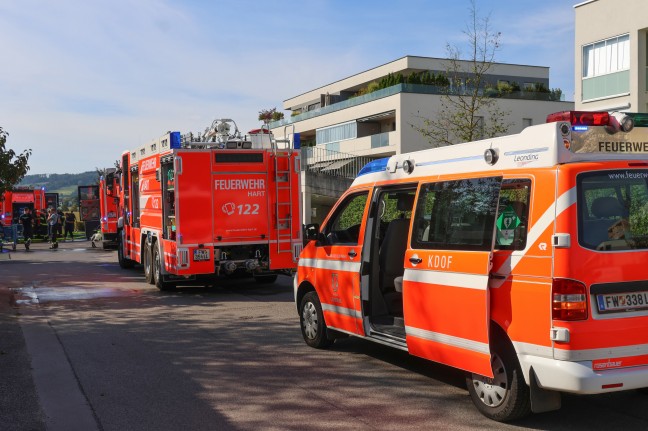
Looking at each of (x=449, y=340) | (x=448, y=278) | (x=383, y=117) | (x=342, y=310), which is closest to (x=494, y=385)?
(x=449, y=340)

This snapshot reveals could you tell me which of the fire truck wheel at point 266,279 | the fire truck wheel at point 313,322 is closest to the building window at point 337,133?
the fire truck wheel at point 266,279

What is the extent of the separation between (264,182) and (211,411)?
800 cm

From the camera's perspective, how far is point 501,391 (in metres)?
5.30

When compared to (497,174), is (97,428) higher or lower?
lower

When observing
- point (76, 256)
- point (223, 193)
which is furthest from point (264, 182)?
point (76, 256)

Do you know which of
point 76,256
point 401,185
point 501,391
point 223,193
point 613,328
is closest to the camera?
point 613,328

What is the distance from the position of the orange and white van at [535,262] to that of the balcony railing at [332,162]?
29.8 metres

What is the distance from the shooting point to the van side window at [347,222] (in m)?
7.54

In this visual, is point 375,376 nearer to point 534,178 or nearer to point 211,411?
point 211,411

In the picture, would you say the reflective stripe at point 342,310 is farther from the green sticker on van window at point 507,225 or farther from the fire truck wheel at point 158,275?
the fire truck wheel at point 158,275

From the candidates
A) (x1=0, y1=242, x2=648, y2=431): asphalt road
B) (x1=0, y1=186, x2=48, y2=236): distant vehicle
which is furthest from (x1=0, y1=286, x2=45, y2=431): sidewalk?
(x1=0, y1=186, x2=48, y2=236): distant vehicle

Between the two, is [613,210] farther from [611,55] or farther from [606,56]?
[606,56]

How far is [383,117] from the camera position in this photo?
4703 centimetres

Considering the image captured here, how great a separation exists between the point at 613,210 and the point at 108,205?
21.4m
